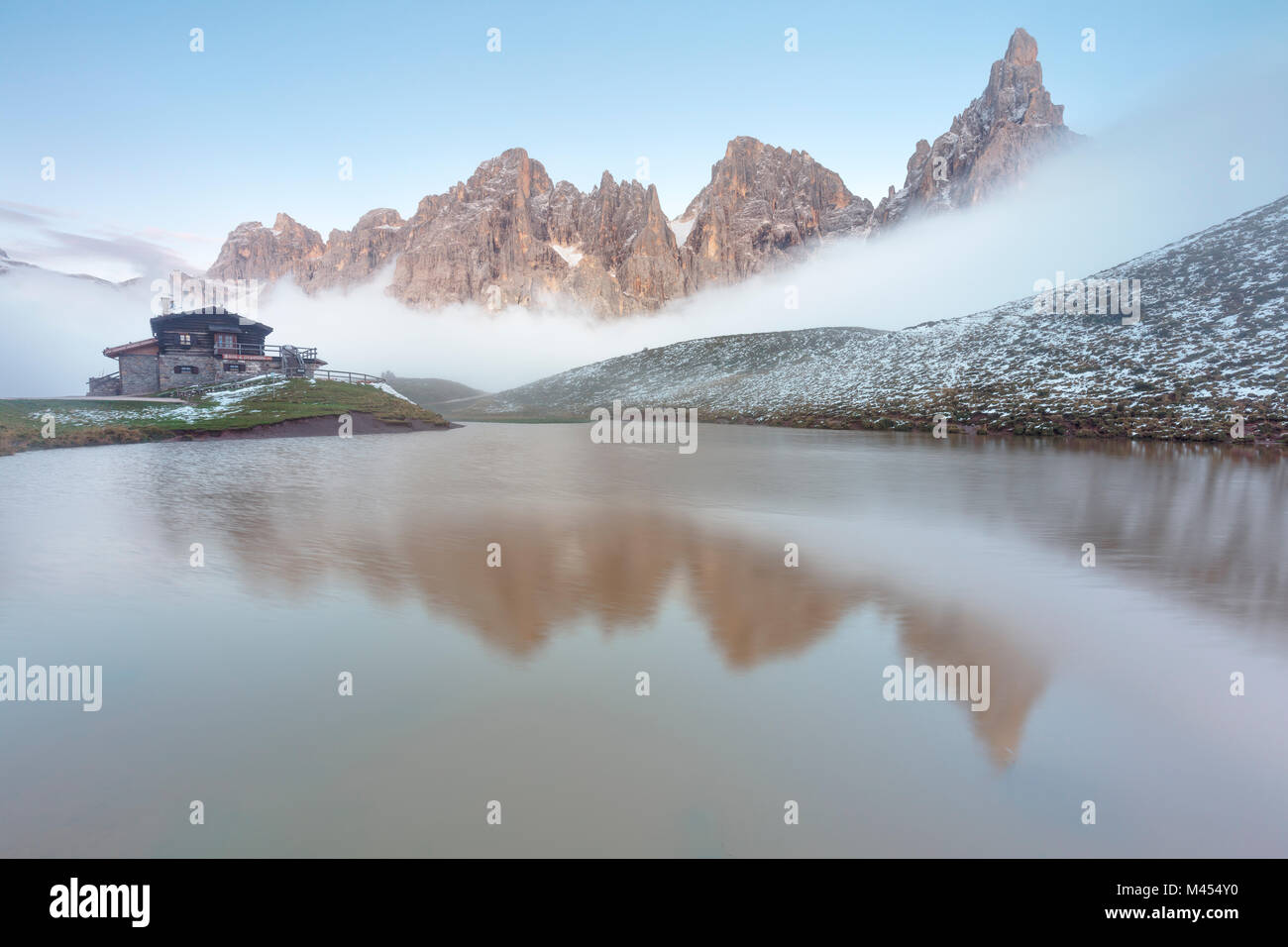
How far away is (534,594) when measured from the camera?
11086 mm

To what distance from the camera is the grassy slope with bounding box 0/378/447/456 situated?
42.9 m

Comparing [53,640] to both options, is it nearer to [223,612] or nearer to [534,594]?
[223,612]

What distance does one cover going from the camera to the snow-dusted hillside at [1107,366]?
5381cm

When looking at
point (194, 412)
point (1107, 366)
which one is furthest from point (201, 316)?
point (1107, 366)

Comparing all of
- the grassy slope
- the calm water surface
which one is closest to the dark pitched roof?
the grassy slope

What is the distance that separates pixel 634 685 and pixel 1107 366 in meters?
81.6

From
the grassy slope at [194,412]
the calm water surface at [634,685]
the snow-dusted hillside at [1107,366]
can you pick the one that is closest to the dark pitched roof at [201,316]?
the grassy slope at [194,412]

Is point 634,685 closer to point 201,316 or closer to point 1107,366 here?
A: point 1107,366

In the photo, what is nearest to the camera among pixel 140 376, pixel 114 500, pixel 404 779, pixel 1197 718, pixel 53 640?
pixel 404 779

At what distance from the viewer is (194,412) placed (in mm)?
53094

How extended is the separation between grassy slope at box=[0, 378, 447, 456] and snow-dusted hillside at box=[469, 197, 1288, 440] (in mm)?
59043

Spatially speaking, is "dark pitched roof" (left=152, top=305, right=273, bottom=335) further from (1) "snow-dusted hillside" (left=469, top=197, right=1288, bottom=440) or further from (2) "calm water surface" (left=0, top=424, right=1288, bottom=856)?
(1) "snow-dusted hillside" (left=469, top=197, right=1288, bottom=440)
